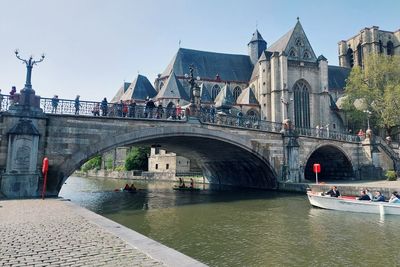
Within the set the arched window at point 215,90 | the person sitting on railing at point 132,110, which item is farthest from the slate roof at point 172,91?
the person sitting on railing at point 132,110

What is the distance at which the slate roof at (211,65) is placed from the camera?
49.8 meters

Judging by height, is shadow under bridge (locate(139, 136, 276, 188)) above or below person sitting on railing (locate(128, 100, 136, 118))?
below

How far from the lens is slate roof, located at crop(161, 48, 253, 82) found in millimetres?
49781

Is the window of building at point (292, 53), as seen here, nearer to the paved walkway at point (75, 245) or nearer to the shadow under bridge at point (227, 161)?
the shadow under bridge at point (227, 161)

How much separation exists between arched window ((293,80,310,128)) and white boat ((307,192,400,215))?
2848 cm

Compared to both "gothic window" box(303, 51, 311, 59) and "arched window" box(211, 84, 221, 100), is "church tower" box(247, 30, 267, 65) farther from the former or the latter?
"gothic window" box(303, 51, 311, 59)

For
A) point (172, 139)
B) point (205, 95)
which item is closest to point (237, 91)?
point (205, 95)

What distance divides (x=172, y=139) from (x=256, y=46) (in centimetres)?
4005

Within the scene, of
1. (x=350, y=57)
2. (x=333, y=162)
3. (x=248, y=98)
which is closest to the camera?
(x=333, y=162)

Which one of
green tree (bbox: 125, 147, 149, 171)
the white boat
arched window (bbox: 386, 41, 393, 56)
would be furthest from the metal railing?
arched window (bbox: 386, 41, 393, 56)

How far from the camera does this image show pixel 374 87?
4206 cm

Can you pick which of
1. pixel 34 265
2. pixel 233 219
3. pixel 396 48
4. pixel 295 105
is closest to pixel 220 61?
pixel 295 105

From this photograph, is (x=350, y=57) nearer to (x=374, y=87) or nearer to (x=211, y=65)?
(x=374, y=87)

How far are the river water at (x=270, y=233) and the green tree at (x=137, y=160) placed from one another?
36.6m
